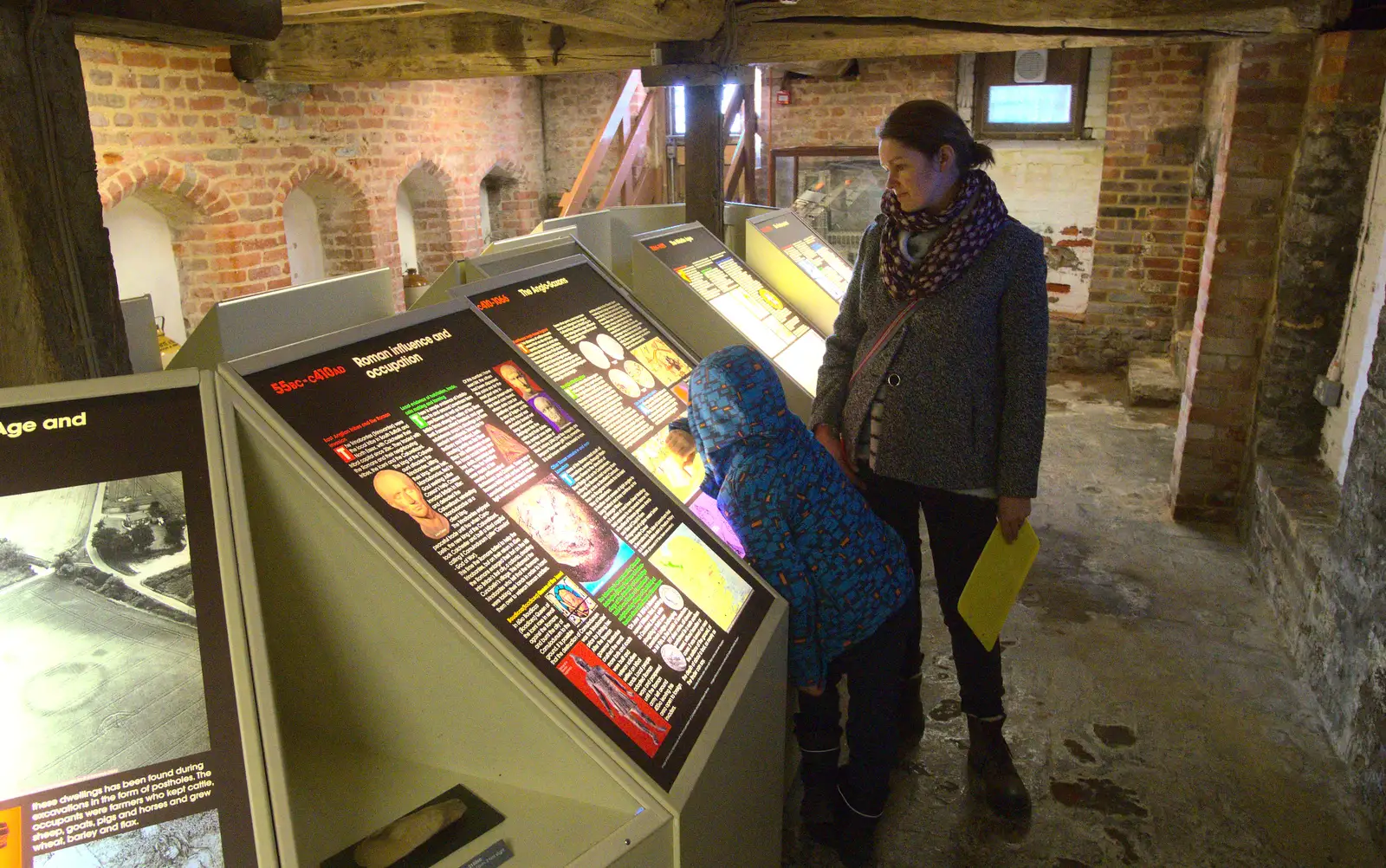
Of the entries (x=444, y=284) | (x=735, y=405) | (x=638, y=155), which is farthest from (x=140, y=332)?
(x=638, y=155)

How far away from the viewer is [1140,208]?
Answer: 7383mm

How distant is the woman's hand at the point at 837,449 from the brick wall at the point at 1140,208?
5.93 metres

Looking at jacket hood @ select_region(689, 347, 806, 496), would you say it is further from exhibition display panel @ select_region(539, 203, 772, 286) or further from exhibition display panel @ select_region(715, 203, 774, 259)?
exhibition display panel @ select_region(715, 203, 774, 259)

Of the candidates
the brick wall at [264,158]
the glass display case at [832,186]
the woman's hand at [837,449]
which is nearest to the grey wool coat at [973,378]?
the woman's hand at [837,449]

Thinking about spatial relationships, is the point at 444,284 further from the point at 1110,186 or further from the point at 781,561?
the point at 1110,186

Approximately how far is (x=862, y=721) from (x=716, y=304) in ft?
4.98

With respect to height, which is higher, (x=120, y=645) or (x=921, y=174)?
(x=921, y=174)

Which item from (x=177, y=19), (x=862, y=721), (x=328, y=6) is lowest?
(x=862, y=721)

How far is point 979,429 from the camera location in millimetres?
2252

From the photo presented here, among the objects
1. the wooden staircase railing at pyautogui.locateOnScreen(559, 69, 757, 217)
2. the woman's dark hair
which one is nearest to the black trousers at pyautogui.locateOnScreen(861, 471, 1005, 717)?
the woman's dark hair

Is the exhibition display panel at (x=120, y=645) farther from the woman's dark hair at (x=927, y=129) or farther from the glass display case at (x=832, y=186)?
the glass display case at (x=832, y=186)

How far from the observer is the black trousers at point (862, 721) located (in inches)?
86.4

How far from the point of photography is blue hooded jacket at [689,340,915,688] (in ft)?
6.29

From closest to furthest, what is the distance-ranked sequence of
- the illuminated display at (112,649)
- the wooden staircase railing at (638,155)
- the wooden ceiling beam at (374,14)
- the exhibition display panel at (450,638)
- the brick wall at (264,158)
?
the illuminated display at (112,649) → the exhibition display panel at (450,638) → the wooden ceiling beam at (374,14) → the brick wall at (264,158) → the wooden staircase railing at (638,155)
